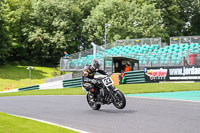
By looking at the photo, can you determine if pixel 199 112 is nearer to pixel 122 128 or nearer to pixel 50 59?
pixel 122 128

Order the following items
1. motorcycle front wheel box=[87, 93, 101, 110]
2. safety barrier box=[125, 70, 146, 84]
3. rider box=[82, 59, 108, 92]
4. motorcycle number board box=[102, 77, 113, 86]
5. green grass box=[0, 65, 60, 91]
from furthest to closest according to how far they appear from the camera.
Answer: green grass box=[0, 65, 60, 91] < safety barrier box=[125, 70, 146, 84] < motorcycle front wheel box=[87, 93, 101, 110] < rider box=[82, 59, 108, 92] < motorcycle number board box=[102, 77, 113, 86]

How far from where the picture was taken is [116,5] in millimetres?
54469

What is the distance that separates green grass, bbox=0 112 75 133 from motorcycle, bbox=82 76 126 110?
8.80ft

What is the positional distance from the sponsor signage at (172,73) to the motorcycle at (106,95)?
1221 centimetres

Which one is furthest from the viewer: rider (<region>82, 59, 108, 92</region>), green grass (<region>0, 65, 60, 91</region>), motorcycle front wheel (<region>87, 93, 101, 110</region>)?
green grass (<region>0, 65, 60, 91</region>)

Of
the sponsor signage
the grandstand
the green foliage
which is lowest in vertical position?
the sponsor signage

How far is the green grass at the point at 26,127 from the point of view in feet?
23.4

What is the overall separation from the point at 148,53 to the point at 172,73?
11.5 ft

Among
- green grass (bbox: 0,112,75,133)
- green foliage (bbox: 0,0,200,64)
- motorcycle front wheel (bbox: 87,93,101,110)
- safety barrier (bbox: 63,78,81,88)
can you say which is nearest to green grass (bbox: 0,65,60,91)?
green foliage (bbox: 0,0,200,64)

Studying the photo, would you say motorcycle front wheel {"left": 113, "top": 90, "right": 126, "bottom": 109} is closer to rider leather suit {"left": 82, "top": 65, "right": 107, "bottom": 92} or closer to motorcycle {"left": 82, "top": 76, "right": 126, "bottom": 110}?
motorcycle {"left": 82, "top": 76, "right": 126, "bottom": 110}

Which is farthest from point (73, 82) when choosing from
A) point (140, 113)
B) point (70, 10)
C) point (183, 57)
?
point (70, 10)

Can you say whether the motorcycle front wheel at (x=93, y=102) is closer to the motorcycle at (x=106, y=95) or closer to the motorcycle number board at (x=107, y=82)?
the motorcycle at (x=106, y=95)

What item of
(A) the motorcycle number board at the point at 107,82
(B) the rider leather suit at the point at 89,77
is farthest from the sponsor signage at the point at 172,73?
(A) the motorcycle number board at the point at 107,82

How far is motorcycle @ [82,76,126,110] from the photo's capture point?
10087mm
